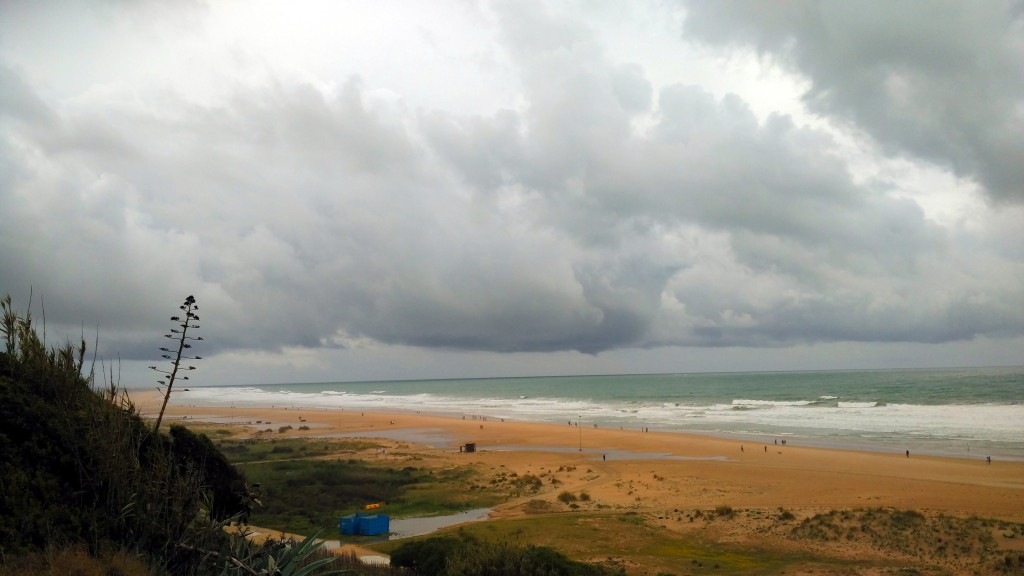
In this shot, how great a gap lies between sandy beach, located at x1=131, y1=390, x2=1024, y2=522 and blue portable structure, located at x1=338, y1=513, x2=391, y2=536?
4874 mm

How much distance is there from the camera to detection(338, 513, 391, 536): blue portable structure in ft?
60.9

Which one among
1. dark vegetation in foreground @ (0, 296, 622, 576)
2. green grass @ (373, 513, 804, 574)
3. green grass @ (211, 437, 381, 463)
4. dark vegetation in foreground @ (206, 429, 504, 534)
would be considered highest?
dark vegetation in foreground @ (0, 296, 622, 576)

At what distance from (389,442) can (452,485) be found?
20800 mm

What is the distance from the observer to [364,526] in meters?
18.6

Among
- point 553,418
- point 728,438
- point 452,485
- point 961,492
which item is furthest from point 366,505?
point 553,418

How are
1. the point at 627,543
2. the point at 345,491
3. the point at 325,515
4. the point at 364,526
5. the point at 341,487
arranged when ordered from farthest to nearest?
the point at 341,487 < the point at 345,491 < the point at 325,515 < the point at 364,526 < the point at 627,543

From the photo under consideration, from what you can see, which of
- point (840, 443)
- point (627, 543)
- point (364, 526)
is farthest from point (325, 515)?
point (840, 443)

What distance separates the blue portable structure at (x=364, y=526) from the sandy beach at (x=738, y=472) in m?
4.87

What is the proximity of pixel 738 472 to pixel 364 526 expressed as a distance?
65.7ft

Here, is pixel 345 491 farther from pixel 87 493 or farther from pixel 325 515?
pixel 87 493

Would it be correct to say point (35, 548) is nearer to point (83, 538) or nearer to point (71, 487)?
point (83, 538)

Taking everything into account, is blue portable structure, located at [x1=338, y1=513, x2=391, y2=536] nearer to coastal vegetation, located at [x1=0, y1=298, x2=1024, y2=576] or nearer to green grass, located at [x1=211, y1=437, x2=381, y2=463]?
coastal vegetation, located at [x1=0, y1=298, x2=1024, y2=576]

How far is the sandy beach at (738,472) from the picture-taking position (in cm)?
2352

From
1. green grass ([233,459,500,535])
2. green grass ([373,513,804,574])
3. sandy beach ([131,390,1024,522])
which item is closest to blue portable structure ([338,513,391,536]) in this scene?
green grass ([233,459,500,535])
